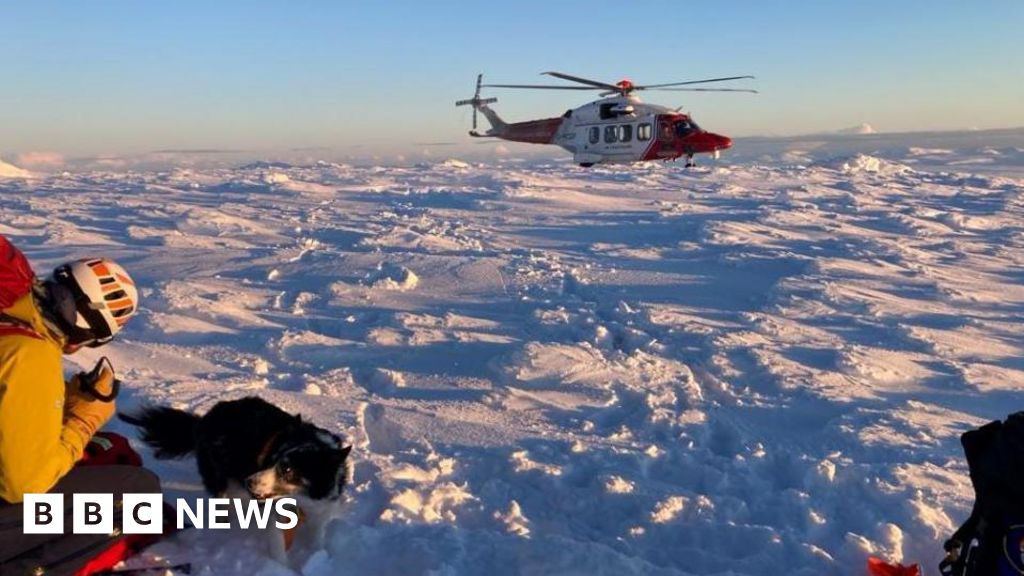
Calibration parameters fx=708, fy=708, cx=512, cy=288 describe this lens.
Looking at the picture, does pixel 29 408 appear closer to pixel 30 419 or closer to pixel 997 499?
pixel 30 419

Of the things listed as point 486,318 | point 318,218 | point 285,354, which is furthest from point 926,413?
point 318,218

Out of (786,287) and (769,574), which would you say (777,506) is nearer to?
(769,574)

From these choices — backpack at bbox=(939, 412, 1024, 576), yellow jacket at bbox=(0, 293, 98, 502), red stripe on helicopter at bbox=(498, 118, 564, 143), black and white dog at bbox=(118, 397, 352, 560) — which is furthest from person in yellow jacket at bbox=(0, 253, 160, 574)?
red stripe on helicopter at bbox=(498, 118, 564, 143)

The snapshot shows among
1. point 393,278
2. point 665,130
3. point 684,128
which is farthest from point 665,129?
point 393,278

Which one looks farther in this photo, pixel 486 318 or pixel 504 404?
pixel 486 318

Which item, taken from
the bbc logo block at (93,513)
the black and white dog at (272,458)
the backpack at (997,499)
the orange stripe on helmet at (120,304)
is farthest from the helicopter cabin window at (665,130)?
the orange stripe on helmet at (120,304)

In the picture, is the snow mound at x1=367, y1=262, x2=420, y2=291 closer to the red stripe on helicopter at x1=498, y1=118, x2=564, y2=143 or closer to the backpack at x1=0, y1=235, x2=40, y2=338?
the backpack at x1=0, y1=235, x2=40, y2=338
